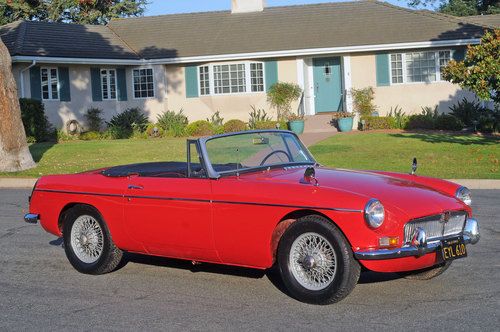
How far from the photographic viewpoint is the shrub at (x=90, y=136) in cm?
2920

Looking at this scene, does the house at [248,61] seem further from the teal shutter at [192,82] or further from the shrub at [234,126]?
the shrub at [234,126]

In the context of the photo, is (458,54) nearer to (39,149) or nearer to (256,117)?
(256,117)

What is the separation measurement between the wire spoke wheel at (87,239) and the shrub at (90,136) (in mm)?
21380

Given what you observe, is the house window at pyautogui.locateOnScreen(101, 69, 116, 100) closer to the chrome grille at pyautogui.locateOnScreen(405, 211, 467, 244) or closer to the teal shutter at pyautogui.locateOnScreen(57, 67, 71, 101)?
the teal shutter at pyautogui.locateOnScreen(57, 67, 71, 101)

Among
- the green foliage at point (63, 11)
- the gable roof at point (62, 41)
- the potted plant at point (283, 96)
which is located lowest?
the potted plant at point (283, 96)

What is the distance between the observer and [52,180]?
856 cm

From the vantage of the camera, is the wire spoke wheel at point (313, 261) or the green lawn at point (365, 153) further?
the green lawn at point (365, 153)

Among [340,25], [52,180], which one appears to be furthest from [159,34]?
[52,180]

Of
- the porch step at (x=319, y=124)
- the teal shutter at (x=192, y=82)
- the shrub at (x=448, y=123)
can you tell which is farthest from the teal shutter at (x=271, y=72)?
the shrub at (x=448, y=123)

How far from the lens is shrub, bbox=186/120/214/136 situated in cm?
2877

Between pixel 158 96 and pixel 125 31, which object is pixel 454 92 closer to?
pixel 158 96

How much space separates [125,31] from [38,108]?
796 cm

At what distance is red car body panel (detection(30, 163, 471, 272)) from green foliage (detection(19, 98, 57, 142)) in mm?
19466

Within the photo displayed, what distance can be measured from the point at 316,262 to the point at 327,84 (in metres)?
24.2
